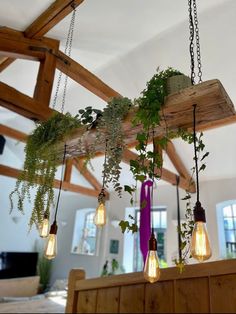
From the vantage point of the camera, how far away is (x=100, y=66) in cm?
351

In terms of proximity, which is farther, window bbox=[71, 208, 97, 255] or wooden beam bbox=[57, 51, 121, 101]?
window bbox=[71, 208, 97, 255]

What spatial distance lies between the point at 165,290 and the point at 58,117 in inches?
55.0

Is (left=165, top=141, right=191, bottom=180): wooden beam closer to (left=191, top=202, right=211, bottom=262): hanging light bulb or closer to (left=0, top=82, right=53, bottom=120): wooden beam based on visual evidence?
(left=0, top=82, right=53, bottom=120): wooden beam

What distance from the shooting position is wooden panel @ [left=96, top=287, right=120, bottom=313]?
1.23 meters

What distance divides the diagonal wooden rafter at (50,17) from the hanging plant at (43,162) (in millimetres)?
1010

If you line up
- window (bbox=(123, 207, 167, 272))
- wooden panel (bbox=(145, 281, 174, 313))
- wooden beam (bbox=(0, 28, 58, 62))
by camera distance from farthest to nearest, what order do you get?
window (bbox=(123, 207, 167, 272)) → wooden beam (bbox=(0, 28, 58, 62)) → wooden panel (bbox=(145, 281, 174, 313))

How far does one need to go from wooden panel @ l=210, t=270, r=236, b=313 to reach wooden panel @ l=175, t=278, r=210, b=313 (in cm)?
3

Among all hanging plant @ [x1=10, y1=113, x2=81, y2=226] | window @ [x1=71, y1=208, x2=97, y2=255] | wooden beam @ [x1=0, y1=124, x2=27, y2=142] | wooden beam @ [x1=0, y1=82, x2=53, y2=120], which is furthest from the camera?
window @ [x1=71, y1=208, x2=97, y2=255]

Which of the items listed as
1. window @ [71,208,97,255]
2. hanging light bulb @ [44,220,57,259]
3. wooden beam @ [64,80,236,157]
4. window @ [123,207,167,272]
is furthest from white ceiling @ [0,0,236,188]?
window @ [71,208,97,255]

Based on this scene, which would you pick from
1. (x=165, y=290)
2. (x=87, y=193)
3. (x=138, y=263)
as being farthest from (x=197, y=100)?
(x=138, y=263)

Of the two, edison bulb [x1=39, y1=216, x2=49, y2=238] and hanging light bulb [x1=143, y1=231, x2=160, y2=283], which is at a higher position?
edison bulb [x1=39, y1=216, x2=49, y2=238]

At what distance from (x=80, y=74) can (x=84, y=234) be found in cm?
442

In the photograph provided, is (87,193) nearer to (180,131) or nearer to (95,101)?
(95,101)

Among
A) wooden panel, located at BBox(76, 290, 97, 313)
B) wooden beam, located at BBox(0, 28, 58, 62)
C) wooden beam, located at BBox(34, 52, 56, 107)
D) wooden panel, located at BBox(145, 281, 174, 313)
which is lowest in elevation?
wooden panel, located at BBox(76, 290, 97, 313)
